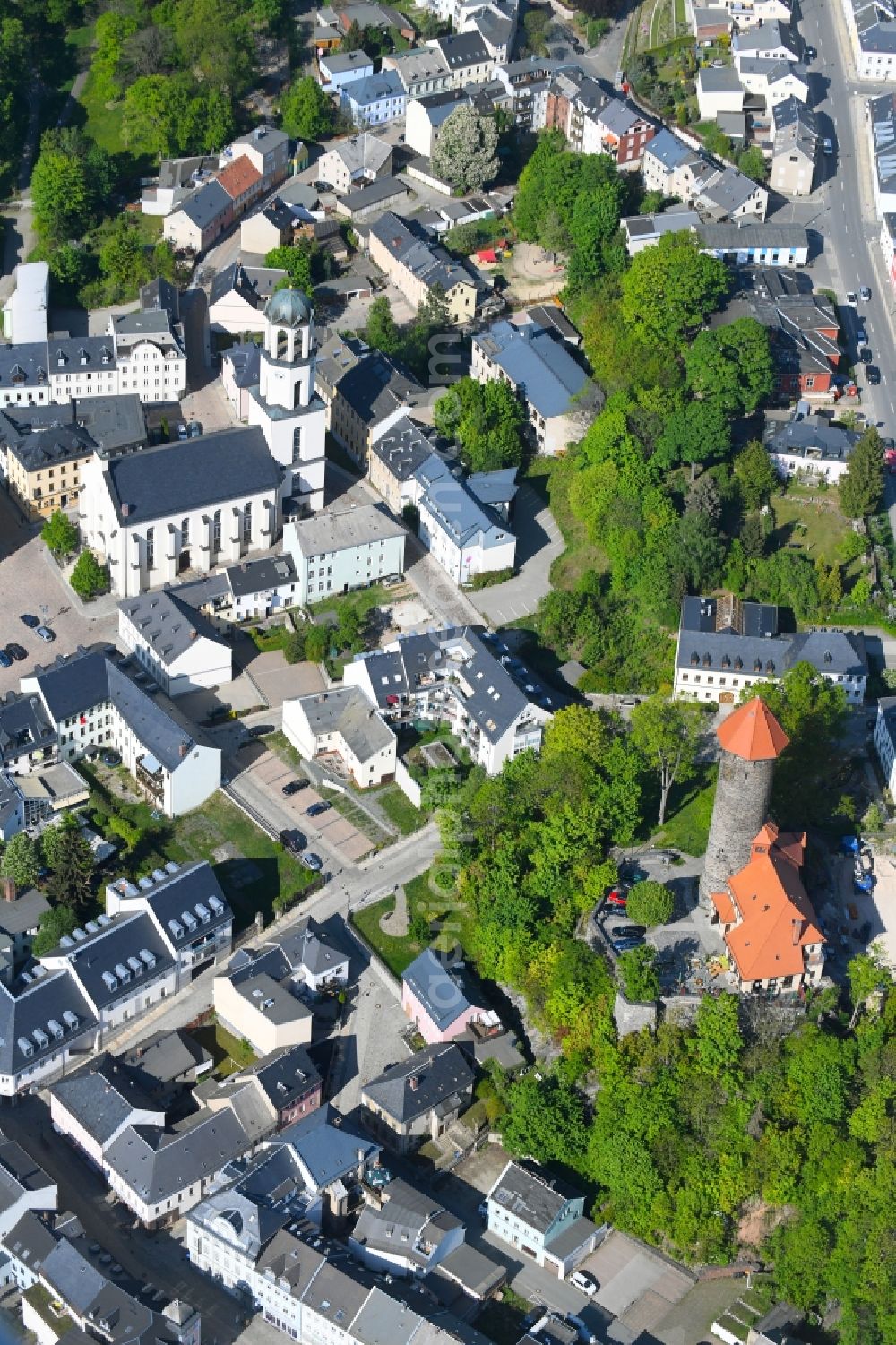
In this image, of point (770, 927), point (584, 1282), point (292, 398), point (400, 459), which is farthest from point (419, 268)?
point (584, 1282)

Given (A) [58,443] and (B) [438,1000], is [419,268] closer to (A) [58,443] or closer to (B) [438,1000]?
(A) [58,443]

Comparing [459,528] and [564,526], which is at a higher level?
[459,528]

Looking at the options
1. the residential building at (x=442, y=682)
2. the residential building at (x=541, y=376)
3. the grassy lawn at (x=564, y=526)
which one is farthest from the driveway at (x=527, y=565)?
the residential building at (x=442, y=682)

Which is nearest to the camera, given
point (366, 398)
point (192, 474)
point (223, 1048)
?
point (223, 1048)

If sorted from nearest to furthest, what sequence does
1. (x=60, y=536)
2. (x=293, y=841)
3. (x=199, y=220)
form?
1. (x=293, y=841)
2. (x=60, y=536)
3. (x=199, y=220)

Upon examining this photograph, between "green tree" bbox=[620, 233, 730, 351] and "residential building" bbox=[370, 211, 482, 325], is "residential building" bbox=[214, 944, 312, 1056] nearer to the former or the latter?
"green tree" bbox=[620, 233, 730, 351]

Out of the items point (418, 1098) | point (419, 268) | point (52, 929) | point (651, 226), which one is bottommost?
point (418, 1098)

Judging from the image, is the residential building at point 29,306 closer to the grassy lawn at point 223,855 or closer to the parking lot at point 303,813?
the parking lot at point 303,813
